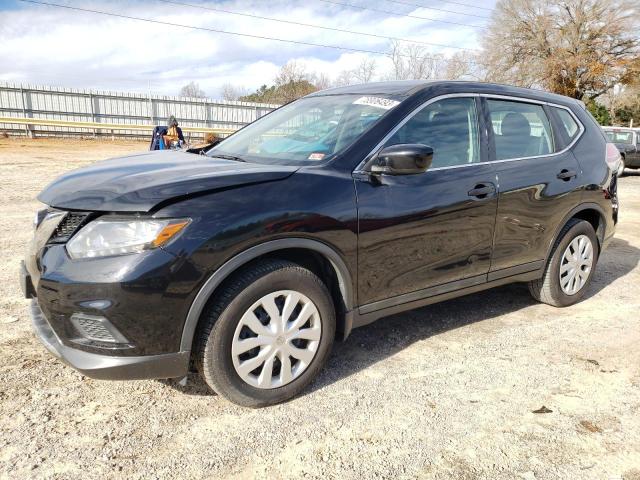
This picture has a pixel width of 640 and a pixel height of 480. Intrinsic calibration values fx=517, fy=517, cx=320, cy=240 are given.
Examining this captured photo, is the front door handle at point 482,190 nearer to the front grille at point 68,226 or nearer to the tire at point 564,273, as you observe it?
the tire at point 564,273

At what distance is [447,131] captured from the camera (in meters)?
3.38

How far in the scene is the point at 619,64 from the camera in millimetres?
33281

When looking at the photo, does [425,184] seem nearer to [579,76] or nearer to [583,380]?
[583,380]

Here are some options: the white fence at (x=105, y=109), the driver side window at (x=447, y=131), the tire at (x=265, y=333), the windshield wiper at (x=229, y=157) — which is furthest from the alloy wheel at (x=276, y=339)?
the white fence at (x=105, y=109)

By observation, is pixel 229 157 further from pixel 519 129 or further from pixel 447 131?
pixel 519 129

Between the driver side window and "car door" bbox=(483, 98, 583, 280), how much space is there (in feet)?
0.58

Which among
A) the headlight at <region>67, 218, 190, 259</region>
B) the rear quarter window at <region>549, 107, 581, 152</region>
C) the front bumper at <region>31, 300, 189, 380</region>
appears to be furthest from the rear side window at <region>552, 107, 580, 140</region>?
the front bumper at <region>31, 300, 189, 380</region>

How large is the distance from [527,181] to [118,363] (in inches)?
114

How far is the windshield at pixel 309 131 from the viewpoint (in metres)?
3.08

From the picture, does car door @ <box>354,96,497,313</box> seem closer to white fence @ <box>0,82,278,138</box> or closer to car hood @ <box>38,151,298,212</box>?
car hood @ <box>38,151,298,212</box>

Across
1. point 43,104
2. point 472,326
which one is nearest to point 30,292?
point 472,326

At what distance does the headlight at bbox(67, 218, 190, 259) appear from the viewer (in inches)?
89.9

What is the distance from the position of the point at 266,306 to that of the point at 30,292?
1203 millimetres

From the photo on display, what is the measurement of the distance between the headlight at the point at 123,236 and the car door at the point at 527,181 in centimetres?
225
